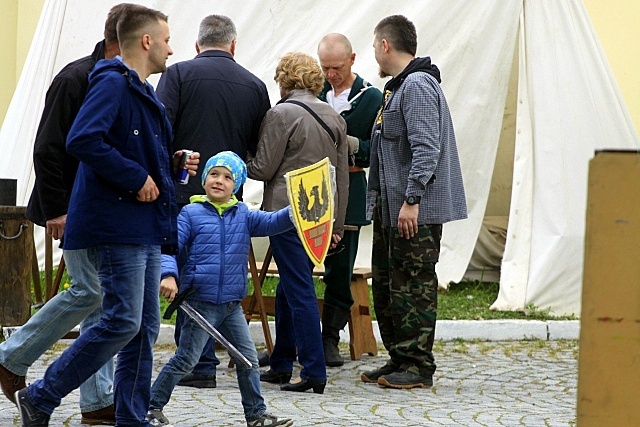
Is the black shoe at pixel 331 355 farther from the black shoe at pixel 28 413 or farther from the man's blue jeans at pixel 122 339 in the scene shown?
the black shoe at pixel 28 413

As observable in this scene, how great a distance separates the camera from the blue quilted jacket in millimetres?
4980

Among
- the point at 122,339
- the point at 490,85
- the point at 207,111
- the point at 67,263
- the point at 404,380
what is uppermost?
the point at 490,85

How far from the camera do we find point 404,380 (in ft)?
20.1

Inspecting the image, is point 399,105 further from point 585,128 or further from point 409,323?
point 585,128

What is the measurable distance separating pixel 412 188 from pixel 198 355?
1.59m

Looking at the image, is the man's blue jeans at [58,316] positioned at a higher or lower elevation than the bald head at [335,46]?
lower

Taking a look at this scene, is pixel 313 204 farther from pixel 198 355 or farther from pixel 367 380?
pixel 367 380

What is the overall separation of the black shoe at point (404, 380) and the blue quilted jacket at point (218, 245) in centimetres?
137

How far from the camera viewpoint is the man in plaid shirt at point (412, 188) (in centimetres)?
597

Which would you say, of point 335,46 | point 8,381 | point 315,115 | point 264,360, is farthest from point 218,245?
point 335,46

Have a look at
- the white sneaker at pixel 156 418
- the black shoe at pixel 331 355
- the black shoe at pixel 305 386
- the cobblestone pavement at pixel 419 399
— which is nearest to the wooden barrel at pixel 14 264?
the cobblestone pavement at pixel 419 399

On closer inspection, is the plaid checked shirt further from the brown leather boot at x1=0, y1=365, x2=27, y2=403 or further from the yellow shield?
the brown leather boot at x1=0, y1=365, x2=27, y2=403

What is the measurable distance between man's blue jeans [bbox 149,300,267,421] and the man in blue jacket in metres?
0.41

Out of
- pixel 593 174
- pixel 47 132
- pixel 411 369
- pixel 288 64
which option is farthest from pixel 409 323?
pixel 593 174
